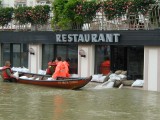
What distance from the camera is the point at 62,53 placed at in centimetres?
2973

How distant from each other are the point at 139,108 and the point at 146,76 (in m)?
5.98

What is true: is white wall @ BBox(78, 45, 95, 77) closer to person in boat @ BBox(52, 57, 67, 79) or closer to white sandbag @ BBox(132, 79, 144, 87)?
person in boat @ BBox(52, 57, 67, 79)

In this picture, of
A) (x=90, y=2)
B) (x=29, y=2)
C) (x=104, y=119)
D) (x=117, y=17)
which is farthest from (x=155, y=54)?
(x=29, y=2)

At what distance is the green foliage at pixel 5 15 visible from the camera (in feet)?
111

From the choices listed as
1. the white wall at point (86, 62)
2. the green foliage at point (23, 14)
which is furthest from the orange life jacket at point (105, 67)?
the green foliage at point (23, 14)

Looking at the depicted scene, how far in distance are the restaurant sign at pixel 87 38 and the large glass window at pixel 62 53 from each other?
861 millimetres

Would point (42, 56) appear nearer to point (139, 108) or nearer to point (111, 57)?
point (111, 57)

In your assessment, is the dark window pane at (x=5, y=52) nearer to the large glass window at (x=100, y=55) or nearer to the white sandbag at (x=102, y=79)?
the large glass window at (x=100, y=55)

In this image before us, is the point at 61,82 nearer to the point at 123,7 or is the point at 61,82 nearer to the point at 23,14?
the point at 123,7

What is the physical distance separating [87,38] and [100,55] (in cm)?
130

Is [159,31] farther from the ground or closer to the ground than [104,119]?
farther from the ground

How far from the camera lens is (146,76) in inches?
932

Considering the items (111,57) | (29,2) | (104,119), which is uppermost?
(29,2)

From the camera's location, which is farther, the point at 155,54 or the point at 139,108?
the point at 155,54
